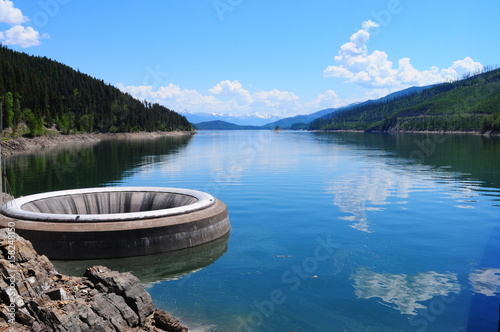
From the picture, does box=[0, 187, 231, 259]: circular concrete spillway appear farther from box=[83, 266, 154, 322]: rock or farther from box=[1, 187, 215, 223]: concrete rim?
box=[83, 266, 154, 322]: rock

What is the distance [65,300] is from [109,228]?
24.7 ft

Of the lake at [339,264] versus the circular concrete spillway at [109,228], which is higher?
the circular concrete spillway at [109,228]

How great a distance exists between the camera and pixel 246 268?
1931 centimetres

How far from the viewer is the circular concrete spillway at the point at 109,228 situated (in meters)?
18.6

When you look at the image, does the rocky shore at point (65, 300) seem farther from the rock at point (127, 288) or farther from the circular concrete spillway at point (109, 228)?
the circular concrete spillway at point (109, 228)

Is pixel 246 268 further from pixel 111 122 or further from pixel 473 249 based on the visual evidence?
pixel 111 122

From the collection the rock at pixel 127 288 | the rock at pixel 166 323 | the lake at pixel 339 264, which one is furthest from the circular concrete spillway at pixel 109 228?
the rock at pixel 166 323

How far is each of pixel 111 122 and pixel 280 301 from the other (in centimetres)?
19185

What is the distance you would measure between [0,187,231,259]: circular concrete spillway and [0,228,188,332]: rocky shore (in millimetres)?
4539

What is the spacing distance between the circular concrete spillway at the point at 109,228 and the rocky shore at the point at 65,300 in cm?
454

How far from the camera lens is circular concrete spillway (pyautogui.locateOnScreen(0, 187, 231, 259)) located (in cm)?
1862

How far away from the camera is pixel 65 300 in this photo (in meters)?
11.5

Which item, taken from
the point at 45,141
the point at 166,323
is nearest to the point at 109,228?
the point at 166,323

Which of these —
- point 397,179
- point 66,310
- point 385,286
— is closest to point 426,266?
point 385,286
